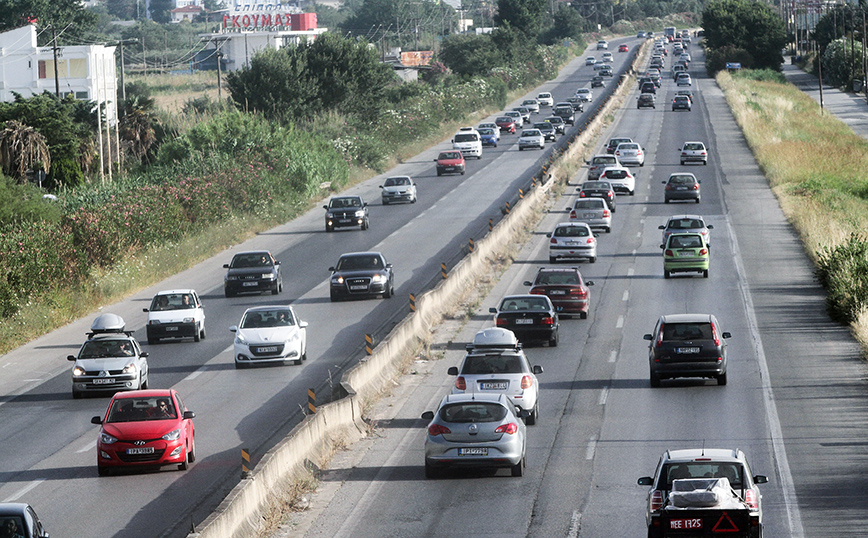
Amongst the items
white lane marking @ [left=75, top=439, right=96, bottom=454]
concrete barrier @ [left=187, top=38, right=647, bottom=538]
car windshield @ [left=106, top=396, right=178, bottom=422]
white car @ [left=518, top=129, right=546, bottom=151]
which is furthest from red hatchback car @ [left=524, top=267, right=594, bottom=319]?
white car @ [left=518, top=129, right=546, bottom=151]

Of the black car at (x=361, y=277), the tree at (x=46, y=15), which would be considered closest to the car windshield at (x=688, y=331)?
the black car at (x=361, y=277)

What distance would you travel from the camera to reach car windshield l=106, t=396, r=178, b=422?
2070cm

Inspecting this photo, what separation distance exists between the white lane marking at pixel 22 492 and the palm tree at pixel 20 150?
4645 centimetres

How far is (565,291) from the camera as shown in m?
35.3

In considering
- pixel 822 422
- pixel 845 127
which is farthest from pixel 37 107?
pixel 845 127

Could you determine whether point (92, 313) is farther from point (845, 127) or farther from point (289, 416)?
point (845, 127)

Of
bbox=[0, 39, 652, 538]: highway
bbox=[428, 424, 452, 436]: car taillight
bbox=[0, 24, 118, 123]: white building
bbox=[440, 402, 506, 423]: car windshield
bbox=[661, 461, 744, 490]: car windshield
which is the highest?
bbox=[0, 24, 118, 123]: white building

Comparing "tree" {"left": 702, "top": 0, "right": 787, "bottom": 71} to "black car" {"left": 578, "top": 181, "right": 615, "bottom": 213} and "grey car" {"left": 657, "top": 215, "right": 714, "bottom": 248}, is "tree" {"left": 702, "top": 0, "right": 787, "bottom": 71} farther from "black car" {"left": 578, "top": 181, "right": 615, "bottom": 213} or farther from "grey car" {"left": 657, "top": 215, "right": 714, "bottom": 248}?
"grey car" {"left": 657, "top": 215, "right": 714, "bottom": 248}

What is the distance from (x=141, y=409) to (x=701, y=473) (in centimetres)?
1021

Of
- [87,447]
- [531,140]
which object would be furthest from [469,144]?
[87,447]

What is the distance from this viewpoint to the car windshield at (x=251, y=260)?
4153cm

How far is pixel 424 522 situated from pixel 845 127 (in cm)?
9603

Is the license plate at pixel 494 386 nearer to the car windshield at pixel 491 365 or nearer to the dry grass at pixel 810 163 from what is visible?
the car windshield at pixel 491 365

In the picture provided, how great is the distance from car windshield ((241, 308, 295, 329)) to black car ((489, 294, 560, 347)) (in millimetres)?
5179
